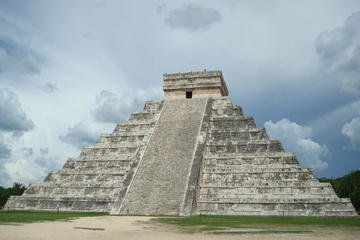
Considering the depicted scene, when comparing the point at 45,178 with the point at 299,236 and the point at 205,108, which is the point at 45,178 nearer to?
the point at 205,108

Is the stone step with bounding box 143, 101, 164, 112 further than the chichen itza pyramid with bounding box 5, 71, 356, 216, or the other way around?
the stone step with bounding box 143, 101, 164, 112

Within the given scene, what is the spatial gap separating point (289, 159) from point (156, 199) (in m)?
6.50

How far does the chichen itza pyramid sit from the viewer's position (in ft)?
52.7

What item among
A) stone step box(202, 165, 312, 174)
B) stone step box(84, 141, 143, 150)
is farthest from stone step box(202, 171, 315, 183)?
stone step box(84, 141, 143, 150)

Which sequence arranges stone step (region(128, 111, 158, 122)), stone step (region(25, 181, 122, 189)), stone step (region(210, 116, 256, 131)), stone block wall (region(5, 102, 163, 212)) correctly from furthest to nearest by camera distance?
stone step (region(128, 111, 158, 122)) < stone step (region(210, 116, 256, 131)) < stone step (region(25, 181, 122, 189)) < stone block wall (region(5, 102, 163, 212))

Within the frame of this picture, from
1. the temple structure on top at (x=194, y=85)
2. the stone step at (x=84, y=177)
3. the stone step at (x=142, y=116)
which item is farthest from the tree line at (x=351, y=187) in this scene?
the stone step at (x=84, y=177)

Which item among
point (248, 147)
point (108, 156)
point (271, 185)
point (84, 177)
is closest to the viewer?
point (271, 185)

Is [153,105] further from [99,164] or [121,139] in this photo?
[99,164]

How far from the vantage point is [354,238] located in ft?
27.0

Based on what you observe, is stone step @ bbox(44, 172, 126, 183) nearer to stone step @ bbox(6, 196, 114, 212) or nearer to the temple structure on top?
stone step @ bbox(6, 196, 114, 212)

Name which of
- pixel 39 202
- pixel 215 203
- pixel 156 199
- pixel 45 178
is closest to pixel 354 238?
pixel 215 203

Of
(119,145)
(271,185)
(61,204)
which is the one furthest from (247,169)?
(61,204)

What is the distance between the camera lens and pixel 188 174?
17.6m

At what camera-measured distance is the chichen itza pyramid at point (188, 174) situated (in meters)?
16.1
